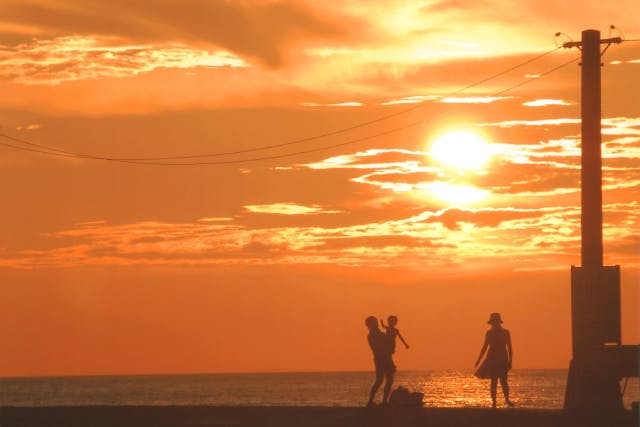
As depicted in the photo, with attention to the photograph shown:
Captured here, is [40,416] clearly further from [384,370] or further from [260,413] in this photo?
[384,370]

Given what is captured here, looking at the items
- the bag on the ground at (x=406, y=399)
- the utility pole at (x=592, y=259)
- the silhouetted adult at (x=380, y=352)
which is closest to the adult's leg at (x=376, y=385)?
the silhouetted adult at (x=380, y=352)


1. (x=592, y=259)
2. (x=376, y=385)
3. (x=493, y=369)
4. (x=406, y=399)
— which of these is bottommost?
(x=406, y=399)

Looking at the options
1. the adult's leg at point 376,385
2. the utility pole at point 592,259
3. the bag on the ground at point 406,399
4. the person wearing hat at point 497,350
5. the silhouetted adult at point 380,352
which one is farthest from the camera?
the utility pole at point 592,259

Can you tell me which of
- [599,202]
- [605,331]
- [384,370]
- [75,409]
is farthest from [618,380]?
[75,409]

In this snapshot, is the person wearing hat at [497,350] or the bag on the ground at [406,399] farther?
the person wearing hat at [497,350]

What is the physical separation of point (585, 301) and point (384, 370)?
8.54 m

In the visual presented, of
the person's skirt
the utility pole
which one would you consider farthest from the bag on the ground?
the utility pole

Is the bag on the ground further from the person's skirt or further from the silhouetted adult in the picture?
the person's skirt

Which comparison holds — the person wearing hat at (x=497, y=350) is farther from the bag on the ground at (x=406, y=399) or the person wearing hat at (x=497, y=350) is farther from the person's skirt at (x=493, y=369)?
the bag on the ground at (x=406, y=399)

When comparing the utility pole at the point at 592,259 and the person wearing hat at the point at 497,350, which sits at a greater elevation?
the utility pole at the point at 592,259

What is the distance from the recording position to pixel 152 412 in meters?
33.5

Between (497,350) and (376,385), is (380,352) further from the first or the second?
(497,350)

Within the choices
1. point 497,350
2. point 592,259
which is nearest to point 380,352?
point 497,350

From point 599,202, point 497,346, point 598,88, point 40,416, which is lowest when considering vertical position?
point 40,416
